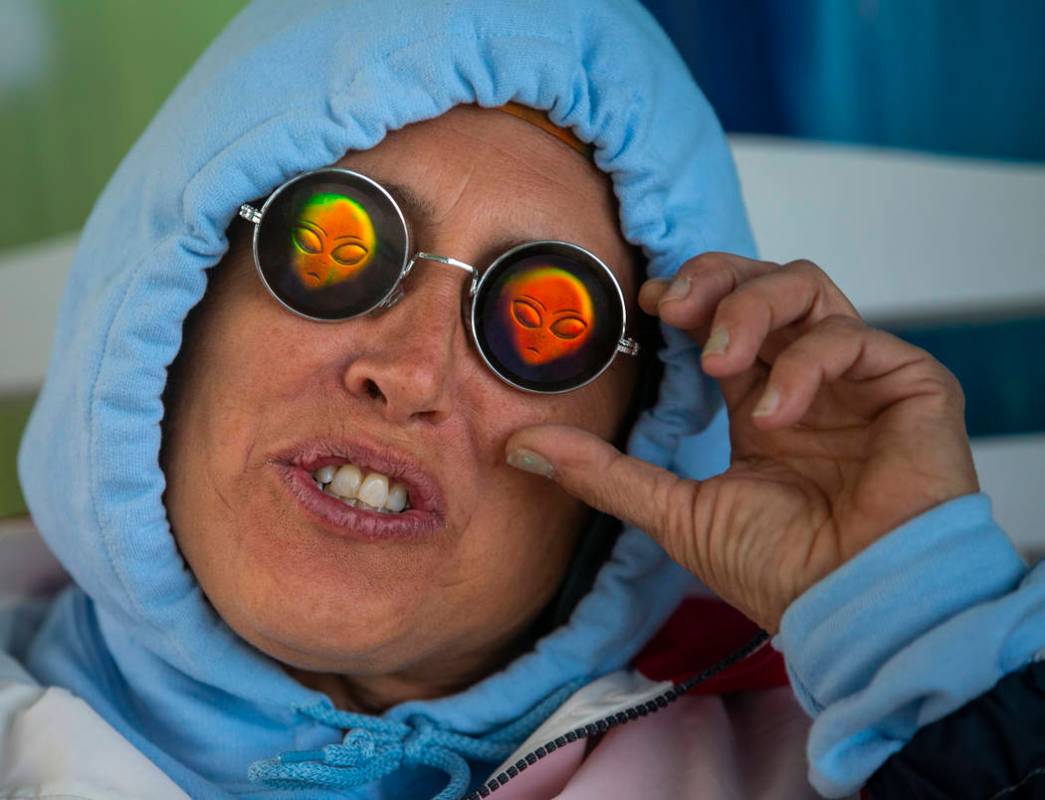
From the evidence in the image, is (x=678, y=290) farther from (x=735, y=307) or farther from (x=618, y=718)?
(x=618, y=718)

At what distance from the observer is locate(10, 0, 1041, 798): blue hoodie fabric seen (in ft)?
4.26

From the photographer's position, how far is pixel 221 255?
1.34 metres

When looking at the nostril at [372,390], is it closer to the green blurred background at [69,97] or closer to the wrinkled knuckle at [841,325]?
the wrinkled knuckle at [841,325]

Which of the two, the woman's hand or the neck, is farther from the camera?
the neck

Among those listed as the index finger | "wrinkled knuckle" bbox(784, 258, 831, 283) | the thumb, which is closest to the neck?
the thumb

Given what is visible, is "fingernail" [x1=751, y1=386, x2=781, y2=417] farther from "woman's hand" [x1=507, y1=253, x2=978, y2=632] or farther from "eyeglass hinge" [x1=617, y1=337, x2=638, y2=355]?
"eyeglass hinge" [x1=617, y1=337, x2=638, y2=355]

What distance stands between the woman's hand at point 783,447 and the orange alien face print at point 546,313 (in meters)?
0.08

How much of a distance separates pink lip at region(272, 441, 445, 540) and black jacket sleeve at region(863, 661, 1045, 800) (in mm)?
551

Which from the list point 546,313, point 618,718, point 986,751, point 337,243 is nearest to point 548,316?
point 546,313

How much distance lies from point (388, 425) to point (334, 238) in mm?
211

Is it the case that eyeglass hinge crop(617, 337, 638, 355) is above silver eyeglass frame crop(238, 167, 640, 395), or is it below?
below

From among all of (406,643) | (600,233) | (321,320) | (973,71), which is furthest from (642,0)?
(406,643)

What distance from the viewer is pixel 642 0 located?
232 cm

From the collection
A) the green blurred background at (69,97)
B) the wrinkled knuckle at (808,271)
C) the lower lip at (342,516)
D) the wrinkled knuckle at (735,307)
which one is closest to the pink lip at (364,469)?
the lower lip at (342,516)
